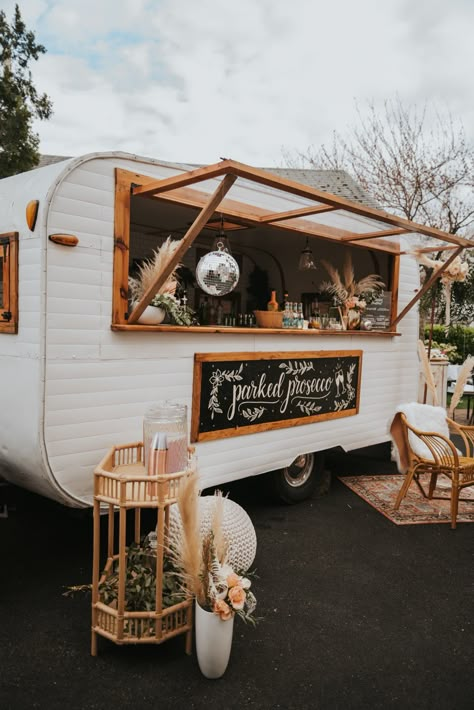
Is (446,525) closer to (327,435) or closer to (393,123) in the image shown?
(327,435)

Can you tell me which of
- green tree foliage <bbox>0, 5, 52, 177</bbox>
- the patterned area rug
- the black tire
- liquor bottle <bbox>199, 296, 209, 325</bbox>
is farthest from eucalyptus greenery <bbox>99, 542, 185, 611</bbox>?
green tree foliage <bbox>0, 5, 52, 177</bbox>

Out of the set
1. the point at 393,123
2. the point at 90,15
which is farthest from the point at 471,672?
the point at 393,123

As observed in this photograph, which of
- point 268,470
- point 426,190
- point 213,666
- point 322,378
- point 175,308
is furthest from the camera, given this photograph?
point 426,190

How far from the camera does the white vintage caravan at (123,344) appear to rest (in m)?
3.03

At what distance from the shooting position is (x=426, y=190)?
1330 centimetres

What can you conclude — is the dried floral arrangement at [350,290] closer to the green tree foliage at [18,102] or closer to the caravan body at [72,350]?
the caravan body at [72,350]

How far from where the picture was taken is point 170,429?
124 inches

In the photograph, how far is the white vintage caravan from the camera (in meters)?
3.03

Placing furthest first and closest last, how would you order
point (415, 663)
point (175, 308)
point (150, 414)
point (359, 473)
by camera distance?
point (359, 473) → point (175, 308) → point (150, 414) → point (415, 663)

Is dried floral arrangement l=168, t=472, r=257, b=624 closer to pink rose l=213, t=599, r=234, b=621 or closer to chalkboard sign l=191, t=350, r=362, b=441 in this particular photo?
pink rose l=213, t=599, r=234, b=621

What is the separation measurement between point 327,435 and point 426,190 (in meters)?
10.3

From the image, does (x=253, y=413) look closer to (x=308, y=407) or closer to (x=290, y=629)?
(x=308, y=407)

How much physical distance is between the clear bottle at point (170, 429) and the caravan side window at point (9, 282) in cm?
94

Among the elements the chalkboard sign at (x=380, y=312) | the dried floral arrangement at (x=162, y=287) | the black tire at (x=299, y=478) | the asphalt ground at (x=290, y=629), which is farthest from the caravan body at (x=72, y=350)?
the chalkboard sign at (x=380, y=312)
